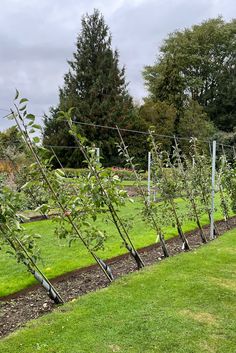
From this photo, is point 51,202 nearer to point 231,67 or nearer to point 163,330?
point 163,330

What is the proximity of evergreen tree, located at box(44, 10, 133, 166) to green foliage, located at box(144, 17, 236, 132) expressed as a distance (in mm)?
7071

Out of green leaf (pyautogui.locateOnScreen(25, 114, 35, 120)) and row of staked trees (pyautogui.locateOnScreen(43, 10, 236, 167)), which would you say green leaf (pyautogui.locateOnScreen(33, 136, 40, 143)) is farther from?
row of staked trees (pyautogui.locateOnScreen(43, 10, 236, 167))

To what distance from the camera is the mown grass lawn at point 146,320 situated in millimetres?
3000

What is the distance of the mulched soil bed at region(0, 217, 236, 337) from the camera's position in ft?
12.5

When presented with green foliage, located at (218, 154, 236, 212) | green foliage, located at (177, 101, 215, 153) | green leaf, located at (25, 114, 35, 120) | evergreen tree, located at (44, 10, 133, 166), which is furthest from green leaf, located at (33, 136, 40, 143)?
green foliage, located at (177, 101, 215, 153)

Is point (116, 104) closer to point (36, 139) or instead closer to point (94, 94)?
point (94, 94)

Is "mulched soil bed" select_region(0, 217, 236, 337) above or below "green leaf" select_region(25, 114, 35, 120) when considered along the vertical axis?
below

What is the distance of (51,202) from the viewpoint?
4344 millimetres

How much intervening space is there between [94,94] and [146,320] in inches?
854

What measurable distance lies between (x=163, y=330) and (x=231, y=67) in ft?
112

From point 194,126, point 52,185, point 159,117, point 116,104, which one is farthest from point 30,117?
point 194,126

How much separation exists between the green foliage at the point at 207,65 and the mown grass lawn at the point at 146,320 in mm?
28174

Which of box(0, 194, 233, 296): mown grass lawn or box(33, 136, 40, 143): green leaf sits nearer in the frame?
box(33, 136, 40, 143): green leaf

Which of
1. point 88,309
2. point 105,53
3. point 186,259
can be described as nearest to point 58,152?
point 105,53
